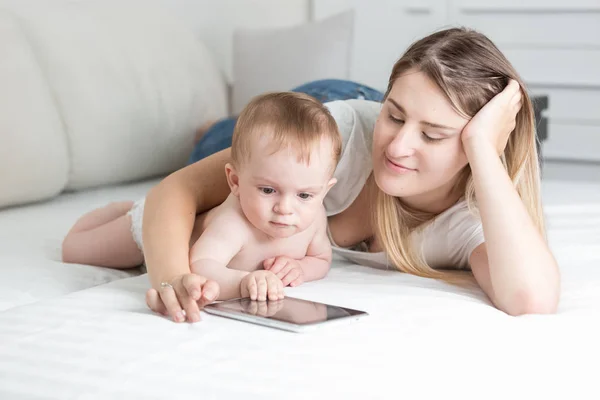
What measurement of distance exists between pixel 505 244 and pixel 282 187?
0.36 metres

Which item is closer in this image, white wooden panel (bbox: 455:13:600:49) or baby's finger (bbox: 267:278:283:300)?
baby's finger (bbox: 267:278:283:300)

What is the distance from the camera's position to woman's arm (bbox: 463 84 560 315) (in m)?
1.25

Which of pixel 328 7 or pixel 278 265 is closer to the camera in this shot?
pixel 278 265

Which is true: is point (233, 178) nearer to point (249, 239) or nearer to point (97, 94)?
point (249, 239)

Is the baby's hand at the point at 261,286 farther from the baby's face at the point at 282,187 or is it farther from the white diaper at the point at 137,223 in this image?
the white diaper at the point at 137,223

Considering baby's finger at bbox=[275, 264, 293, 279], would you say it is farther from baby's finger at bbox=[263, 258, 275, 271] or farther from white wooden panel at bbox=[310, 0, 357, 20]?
white wooden panel at bbox=[310, 0, 357, 20]

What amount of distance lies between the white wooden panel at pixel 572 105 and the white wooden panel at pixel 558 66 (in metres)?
0.03

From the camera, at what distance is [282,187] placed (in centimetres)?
127

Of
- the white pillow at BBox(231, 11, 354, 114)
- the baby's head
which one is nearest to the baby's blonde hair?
the baby's head

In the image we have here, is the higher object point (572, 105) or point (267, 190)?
point (267, 190)

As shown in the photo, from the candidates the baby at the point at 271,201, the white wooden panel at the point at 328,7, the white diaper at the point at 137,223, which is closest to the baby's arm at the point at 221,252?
the baby at the point at 271,201

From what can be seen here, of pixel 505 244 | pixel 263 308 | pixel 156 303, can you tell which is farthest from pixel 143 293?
pixel 505 244

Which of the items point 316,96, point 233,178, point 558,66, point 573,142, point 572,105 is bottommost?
point 573,142

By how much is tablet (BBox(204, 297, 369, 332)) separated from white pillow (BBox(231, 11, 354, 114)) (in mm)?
1839
